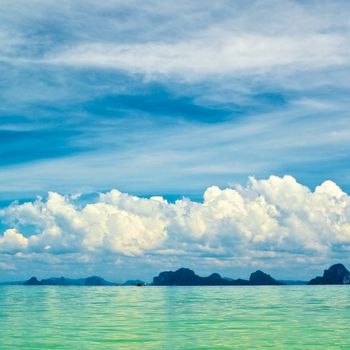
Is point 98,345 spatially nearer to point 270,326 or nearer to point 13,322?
point 270,326

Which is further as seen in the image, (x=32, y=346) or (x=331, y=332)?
(x=331, y=332)

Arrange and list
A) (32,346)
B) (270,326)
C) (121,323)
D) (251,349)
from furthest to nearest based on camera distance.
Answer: (121,323) → (270,326) → (32,346) → (251,349)

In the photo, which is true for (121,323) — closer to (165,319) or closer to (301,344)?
(165,319)

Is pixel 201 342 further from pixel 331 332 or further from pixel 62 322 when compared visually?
pixel 62 322

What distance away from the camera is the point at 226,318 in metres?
66.5

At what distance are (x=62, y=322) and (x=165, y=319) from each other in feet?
40.3

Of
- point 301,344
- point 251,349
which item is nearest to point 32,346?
point 251,349

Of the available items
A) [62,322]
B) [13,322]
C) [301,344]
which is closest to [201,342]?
[301,344]

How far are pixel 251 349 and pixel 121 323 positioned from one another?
77.1 feet

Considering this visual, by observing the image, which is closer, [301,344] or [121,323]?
[301,344]

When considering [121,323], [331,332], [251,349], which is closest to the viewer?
[251,349]

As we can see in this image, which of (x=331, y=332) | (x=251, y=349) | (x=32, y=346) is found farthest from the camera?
(x=331, y=332)

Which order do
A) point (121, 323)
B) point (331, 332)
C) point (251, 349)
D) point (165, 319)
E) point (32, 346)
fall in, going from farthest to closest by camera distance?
point (165, 319) < point (121, 323) < point (331, 332) < point (32, 346) < point (251, 349)

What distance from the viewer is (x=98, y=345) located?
43.8m
